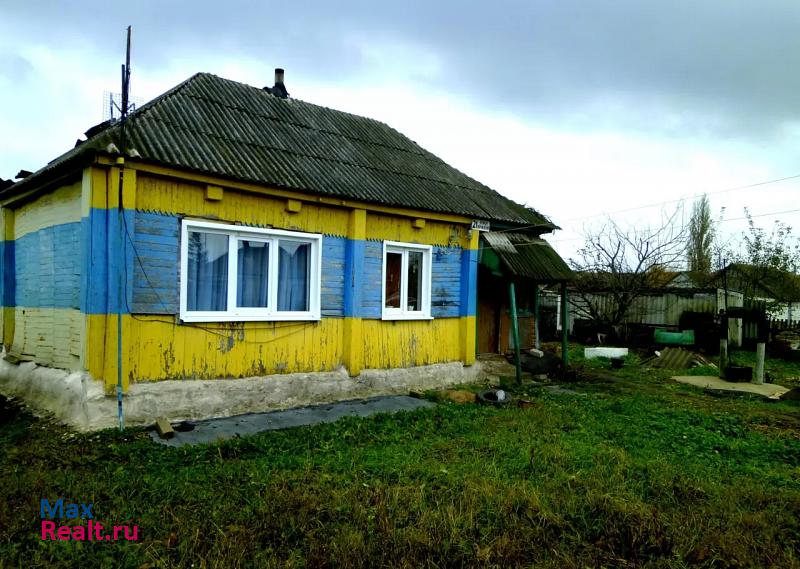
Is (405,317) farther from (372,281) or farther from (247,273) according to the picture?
(247,273)

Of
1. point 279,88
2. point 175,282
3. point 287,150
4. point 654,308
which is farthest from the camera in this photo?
point 654,308

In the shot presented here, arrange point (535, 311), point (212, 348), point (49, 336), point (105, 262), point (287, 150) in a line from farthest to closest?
point (535, 311), point (287, 150), point (49, 336), point (212, 348), point (105, 262)

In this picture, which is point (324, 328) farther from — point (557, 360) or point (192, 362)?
point (557, 360)

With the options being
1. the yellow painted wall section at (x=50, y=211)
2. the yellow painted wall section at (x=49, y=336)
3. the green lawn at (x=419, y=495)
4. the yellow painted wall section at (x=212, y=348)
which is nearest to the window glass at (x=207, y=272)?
the yellow painted wall section at (x=212, y=348)

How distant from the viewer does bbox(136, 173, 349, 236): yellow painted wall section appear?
708 cm

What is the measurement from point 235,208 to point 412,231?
3.48 metres

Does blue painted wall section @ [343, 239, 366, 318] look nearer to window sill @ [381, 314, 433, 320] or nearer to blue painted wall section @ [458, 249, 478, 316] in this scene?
window sill @ [381, 314, 433, 320]

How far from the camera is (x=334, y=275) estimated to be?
8.95 meters

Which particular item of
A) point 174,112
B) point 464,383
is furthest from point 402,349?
point 174,112

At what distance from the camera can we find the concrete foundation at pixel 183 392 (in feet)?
21.8

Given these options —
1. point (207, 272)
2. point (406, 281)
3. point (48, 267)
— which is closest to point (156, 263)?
point (207, 272)

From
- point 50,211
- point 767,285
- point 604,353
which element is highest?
point 50,211

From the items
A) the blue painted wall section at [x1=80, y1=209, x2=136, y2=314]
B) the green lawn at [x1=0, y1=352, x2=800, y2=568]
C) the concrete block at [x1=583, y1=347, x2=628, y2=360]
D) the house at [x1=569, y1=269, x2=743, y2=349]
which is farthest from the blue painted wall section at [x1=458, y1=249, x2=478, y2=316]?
the house at [x1=569, y1=269, x2=743, y2=349]

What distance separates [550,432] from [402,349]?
11.5 ft
